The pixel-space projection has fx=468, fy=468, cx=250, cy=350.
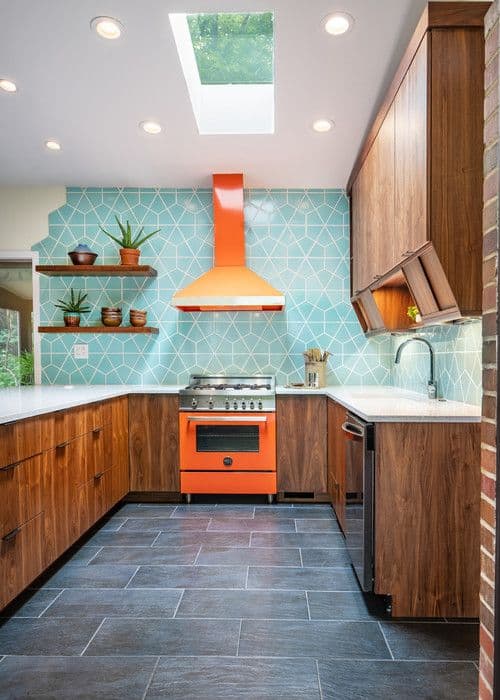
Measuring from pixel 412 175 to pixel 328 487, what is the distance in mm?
2345

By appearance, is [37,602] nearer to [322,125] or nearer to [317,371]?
[317,371]

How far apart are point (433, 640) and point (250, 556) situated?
1073 millimetres

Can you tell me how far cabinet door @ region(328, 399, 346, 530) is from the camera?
284 cm

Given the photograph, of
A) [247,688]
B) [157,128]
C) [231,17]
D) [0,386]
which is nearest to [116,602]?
[247,688]

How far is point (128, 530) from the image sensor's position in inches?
123

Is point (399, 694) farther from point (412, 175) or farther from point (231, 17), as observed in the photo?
point (231, 17)

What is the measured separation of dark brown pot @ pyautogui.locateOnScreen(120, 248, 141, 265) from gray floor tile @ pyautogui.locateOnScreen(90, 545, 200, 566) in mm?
2272

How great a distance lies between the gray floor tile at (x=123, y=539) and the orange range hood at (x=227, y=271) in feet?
5.54

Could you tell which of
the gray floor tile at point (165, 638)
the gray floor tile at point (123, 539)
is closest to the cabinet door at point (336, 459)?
the gray floor tile at point (165, 638)

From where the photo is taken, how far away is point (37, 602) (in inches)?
86.4

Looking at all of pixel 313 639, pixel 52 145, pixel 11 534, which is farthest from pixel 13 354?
pixel 313 639

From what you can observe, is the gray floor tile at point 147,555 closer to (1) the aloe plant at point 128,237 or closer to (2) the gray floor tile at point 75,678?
(2) the gray floor tile at point 75,678

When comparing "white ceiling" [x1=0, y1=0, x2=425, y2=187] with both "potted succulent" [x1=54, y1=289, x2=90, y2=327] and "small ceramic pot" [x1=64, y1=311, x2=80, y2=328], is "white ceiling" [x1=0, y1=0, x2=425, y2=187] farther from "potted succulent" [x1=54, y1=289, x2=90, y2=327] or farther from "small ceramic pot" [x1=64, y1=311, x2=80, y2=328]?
"small ceramic pot" [x1=64, y1=311, x2=80, y2=328]

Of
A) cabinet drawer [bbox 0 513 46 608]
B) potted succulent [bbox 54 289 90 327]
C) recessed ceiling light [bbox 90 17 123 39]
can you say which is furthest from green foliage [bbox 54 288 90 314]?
recessed ceiling light [bbox 90 17 123 39]
